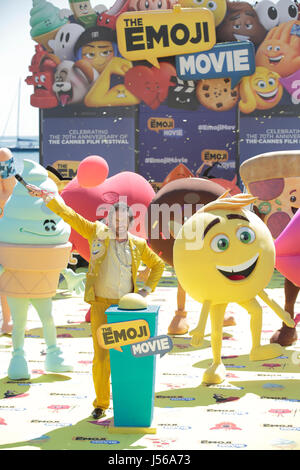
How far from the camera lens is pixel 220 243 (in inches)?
190

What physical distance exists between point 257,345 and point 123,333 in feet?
4.84

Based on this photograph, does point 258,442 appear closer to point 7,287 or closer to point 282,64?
point 7,287

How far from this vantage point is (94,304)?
4461 mm

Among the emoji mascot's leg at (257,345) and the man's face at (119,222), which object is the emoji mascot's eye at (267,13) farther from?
the man's face at (119,222)

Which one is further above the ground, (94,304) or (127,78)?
(127,78)

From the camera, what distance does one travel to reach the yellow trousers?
4.41 m

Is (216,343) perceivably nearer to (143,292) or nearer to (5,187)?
(143,292)

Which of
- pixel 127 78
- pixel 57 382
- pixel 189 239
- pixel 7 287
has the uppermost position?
pixel 127 78

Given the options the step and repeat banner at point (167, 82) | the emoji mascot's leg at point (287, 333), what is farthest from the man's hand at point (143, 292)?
the step and repeat banner at point (167, 82)

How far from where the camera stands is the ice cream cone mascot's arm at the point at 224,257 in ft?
15.9

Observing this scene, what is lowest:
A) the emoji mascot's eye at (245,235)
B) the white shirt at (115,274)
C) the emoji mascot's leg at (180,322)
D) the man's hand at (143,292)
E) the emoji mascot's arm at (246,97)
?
the emoji mascot's leg at (180,322)

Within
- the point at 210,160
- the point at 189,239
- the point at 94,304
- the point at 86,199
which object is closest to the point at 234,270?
the point at 189,239
